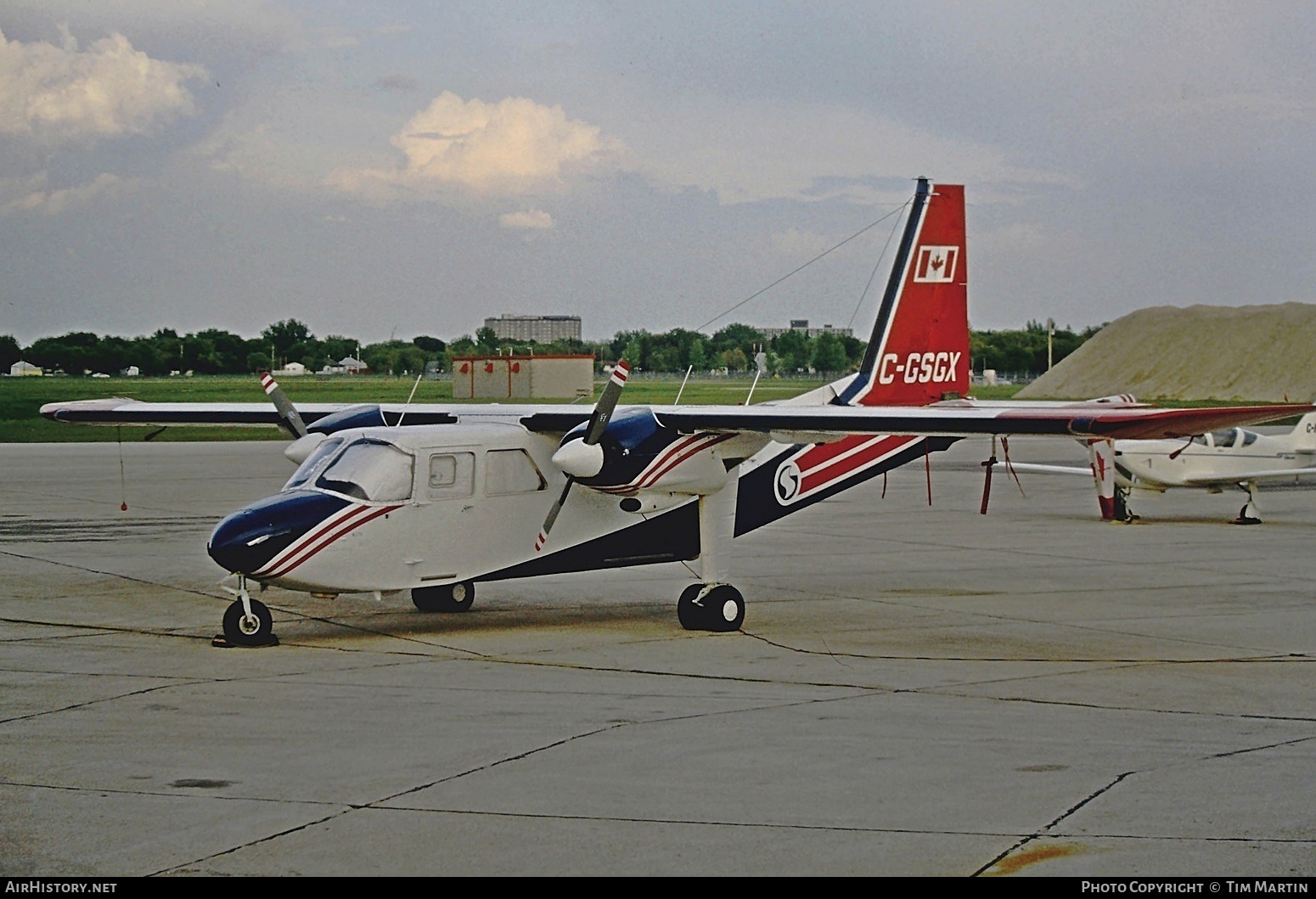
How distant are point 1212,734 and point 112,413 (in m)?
15.3

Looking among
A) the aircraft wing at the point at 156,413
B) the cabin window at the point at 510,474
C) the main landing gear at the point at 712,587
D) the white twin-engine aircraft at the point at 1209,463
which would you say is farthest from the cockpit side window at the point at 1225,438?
the cabin window at the point at 510,474

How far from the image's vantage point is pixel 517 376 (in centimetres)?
6016

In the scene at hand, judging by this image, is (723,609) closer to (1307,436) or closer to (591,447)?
(591,447)

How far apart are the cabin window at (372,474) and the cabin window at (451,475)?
0.28 m

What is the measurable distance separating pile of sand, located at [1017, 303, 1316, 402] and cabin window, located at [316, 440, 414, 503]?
408ft

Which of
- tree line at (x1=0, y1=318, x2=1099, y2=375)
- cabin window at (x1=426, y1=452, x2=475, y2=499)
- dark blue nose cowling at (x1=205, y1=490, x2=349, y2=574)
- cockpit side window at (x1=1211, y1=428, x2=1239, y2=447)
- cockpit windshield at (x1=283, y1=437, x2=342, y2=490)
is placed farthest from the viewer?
tree line at (x1=0, y1=318, x2=1099, y2=375)

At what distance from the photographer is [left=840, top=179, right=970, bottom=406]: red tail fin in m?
20.0

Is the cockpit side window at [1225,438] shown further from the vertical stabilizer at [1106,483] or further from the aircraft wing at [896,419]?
the aircraft wing at [896,419]

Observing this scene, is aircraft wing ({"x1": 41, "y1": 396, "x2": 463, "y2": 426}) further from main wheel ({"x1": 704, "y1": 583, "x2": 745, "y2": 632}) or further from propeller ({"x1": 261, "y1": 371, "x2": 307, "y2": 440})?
main wheel ({"x1": 704, "y1": 583, "x2": 745, "y2": 632})

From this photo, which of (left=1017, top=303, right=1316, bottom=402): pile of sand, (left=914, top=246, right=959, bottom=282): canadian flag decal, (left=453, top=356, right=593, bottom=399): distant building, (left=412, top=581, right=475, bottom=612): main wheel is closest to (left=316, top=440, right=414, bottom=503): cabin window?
(left=412, top=581, right=475, bottom=612): main wheel

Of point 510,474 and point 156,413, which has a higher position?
point 156,413

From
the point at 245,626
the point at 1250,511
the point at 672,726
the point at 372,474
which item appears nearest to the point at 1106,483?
the point at 1250,511

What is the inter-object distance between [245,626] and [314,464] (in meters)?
1.98

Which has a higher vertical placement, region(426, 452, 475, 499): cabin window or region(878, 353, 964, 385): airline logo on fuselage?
region(878, 353, 964, 385): airline logo on fuselage
